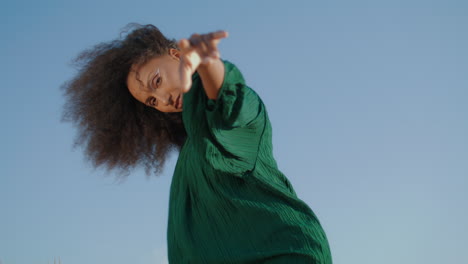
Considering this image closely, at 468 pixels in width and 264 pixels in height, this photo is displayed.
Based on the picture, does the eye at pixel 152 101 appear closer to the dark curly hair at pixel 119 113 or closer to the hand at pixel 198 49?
the dark curly hair at pixel 119 113

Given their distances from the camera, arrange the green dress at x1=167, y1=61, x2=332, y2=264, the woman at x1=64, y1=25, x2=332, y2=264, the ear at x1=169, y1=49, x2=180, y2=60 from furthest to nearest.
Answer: the ear at x1=169, y1=49, x2=180, y2=60, the green dress at x1=167, y1=61, x2=332, y2=264, the woman at x1=64, y1=25, x2=332, y2=264

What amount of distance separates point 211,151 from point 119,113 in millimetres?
1614

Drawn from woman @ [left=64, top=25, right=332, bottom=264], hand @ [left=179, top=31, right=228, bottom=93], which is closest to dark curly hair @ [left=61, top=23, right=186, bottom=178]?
woman @ [left=64, top=25, right=332, bottom=264]

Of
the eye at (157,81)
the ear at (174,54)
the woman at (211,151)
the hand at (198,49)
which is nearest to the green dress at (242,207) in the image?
the woman at (211,151)

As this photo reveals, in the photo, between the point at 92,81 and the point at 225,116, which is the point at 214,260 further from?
the point at 92,81

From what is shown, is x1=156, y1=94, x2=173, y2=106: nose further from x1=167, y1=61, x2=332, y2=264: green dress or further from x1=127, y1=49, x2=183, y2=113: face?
x1=167, y1=61, x2=332, y2=264: green dress

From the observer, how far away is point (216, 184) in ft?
9.92

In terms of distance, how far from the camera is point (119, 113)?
14.1 feet

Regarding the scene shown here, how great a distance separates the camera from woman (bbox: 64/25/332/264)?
2.45m

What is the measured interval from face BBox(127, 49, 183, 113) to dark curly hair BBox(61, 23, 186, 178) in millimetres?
93

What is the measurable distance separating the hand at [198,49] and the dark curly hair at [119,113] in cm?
196

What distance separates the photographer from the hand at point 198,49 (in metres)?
2.03

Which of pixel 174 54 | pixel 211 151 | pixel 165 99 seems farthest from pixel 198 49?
pixel 174 54

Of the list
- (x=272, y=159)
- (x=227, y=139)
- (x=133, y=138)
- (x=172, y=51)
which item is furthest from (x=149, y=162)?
(x=227, y=139)
